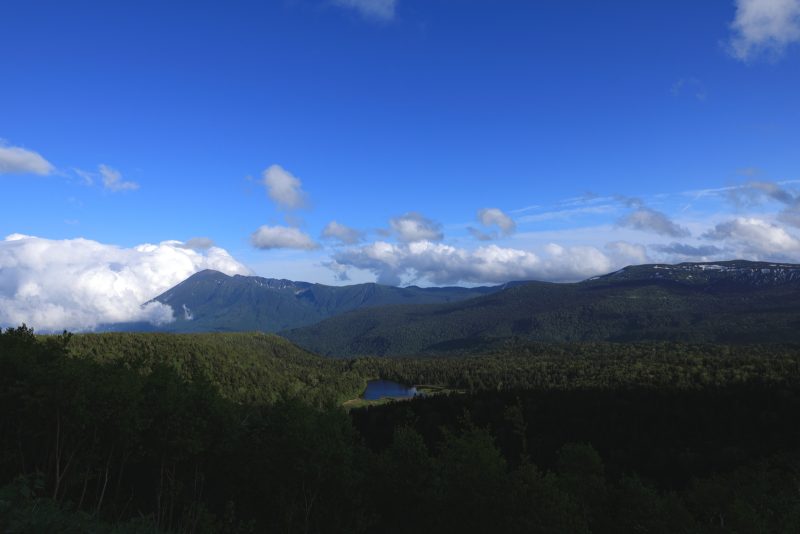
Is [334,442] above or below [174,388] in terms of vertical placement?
below

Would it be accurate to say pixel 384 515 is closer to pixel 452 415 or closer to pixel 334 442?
pixel 334 442

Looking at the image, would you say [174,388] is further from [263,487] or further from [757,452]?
[757,452]

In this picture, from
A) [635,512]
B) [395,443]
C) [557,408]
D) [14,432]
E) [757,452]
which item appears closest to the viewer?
[14,432]

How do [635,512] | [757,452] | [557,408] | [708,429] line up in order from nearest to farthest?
[635,512] < [757,452] < [708,429] < [557,408]

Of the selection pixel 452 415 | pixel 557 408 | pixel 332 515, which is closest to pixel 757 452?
pixel 557 408

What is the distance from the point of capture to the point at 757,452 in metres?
130

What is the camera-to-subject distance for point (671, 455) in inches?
5281

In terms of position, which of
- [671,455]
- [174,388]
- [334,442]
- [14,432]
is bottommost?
[671,455]

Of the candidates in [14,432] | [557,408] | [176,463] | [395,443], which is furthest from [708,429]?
[14,432]

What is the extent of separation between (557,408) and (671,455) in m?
52.4

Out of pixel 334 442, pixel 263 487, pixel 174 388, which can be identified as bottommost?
pixel 263 487

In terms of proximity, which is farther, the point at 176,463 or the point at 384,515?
the point at 384,515

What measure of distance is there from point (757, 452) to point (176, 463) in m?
152

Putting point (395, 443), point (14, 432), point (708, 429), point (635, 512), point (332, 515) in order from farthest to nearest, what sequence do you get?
1. point (708, 429)
2. point (395, 443)
3. point (635, 512)
4. point (332, 515)
5. point (14, 432)
